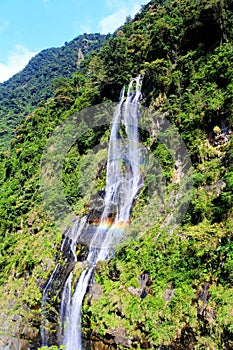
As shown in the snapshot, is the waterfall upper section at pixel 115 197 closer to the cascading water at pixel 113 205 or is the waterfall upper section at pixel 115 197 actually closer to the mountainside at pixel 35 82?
the cascading water at pixel 113 205

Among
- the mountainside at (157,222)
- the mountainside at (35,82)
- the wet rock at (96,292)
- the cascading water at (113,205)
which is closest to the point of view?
the mountainside at (157,222)

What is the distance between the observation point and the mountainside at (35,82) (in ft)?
176

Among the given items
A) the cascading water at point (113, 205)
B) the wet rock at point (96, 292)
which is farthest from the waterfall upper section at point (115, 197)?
the wet rock at point (96, 292)

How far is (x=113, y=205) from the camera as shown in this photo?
Result: 1509 cm

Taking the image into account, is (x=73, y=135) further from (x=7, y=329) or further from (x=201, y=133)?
(x=7, y=329)

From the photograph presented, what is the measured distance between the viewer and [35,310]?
42.2 feet

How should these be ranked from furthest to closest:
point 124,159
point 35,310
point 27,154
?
point 27,154 < point 124,159 < point 35,310

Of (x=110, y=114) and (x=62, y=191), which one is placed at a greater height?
(x=110, y=114)

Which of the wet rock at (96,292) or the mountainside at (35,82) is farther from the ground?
the mountainside at (35,82)

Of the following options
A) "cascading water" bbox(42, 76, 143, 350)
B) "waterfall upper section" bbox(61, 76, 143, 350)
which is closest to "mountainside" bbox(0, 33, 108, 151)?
"waterfall upper section" bbox(61, 76, 143, 350)

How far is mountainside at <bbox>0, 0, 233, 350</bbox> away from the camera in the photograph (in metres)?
8.98

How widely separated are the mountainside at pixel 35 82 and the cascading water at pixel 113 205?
71.1 ft

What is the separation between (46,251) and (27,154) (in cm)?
1080

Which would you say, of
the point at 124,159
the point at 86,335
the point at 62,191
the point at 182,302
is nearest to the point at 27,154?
the point at 62,191
